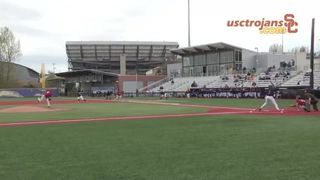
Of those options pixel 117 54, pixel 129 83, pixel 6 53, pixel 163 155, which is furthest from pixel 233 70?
pixel 117 54

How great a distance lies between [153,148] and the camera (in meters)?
12.5

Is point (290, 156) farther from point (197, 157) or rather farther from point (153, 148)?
point (153, 148)

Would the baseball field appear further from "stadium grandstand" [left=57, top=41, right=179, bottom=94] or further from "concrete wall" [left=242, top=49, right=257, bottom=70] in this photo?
"stadium grandstand" [left=57, top=41, right=179, bottom=94]

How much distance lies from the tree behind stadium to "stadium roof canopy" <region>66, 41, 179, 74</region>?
41.7 meters

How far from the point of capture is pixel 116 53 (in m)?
147

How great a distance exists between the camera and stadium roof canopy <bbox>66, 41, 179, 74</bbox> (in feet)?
476

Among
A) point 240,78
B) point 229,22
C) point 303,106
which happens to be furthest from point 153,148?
point 240,78

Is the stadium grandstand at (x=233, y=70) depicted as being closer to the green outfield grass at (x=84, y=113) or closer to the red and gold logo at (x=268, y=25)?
the red and gold logo at (x=268, y=25)

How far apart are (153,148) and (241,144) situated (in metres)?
2.38

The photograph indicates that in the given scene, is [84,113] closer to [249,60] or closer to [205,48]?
[249,60]

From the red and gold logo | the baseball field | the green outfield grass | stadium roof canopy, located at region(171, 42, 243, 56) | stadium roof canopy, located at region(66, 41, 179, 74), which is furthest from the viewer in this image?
stadium roof canopy, located at region(66, 41, 179, 74)

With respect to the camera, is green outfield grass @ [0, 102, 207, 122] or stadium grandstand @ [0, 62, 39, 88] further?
stadium grandstand @ [0, 62, 39, 88]

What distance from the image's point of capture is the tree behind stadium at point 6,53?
99.7 metres

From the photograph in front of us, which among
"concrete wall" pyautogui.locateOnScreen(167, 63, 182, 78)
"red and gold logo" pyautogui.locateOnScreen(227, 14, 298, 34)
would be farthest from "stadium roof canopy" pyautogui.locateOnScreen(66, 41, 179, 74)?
"red and gold logo" pyautogui.locateOnScreen(227, 14, 298, 34)
